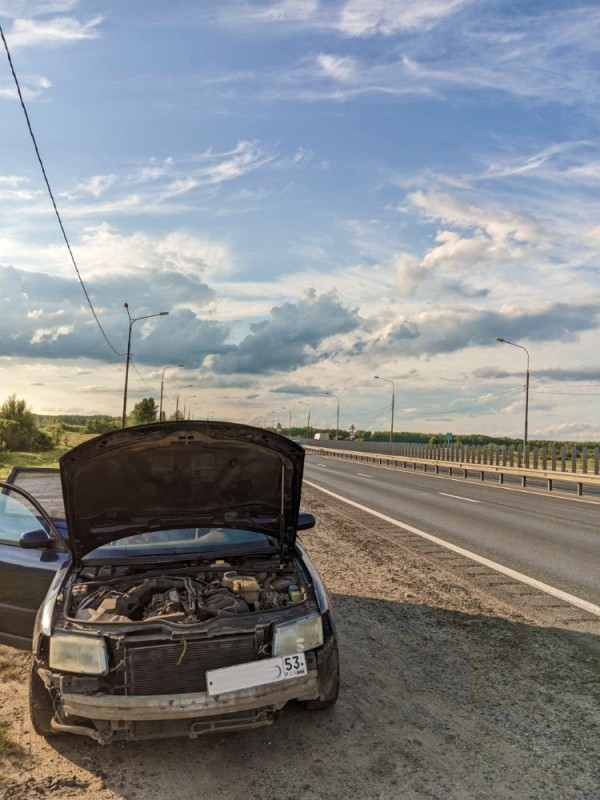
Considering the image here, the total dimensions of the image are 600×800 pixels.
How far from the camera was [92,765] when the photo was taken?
343cm

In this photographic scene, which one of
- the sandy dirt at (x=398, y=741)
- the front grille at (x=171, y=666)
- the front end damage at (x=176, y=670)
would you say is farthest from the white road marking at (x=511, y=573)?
the front grille at (x=171, y=666)

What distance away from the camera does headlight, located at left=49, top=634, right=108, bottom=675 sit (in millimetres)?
3312

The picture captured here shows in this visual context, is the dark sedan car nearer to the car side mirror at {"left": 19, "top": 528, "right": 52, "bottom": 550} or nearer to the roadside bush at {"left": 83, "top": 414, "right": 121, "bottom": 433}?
the car side mirror at {"left": 19, "top": 528, "right": 52, "bottom": 550}

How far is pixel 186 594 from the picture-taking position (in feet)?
13.3

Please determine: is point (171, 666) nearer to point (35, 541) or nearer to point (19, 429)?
point (35, 541)

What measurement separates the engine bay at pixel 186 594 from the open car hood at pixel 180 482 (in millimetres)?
298

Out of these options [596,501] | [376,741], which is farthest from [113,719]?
[596,501]

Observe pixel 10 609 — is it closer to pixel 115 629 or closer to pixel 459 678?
pixel 115 629

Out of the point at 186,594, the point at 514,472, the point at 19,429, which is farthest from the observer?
the point at 19,429

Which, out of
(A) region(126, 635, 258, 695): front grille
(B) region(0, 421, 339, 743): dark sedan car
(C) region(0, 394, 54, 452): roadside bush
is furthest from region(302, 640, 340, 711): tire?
(C) region(0, 394, 54, 452): roadside bush

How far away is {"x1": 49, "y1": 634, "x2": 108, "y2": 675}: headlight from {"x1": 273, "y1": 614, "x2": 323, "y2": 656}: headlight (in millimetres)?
886

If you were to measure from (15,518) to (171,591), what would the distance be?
222cm

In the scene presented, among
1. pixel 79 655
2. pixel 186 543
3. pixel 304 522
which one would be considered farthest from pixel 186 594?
pixel 304 522

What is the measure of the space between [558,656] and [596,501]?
17.7 metres
